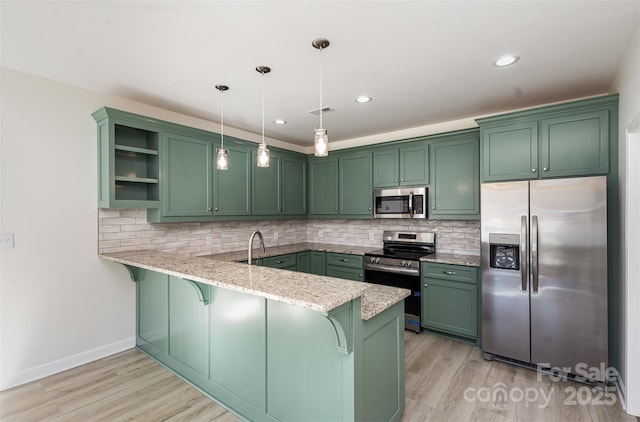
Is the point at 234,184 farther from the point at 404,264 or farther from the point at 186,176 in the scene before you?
the point at 404,264

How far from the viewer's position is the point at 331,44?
6.60 feet

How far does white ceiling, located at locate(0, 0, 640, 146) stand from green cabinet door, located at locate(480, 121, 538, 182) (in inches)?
13.9

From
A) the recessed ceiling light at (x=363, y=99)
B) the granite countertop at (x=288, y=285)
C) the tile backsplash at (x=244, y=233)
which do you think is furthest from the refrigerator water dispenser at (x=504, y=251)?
the recessed ceiling light at (x=363, y=99)

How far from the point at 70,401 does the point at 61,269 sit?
107 centimetres

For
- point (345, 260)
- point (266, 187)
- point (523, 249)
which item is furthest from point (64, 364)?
point (523, 249)

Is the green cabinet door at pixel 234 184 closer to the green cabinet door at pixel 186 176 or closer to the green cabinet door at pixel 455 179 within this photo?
the green cabinet door at pixel 186 176

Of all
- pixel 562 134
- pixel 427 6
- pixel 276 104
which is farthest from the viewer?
pixel 276 104

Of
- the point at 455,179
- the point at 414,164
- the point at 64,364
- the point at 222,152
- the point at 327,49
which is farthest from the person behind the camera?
the point at 414,164

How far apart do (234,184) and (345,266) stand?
5.88 ft

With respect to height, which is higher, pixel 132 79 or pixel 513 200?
pixel 132 79

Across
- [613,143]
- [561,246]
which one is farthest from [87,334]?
[613,143]

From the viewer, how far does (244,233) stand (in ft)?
14.0

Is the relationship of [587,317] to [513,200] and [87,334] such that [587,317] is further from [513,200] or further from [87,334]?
[87,334]

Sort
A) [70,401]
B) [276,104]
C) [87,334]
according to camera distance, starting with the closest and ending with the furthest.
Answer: [70,401] < [87,334] < [276,104]
